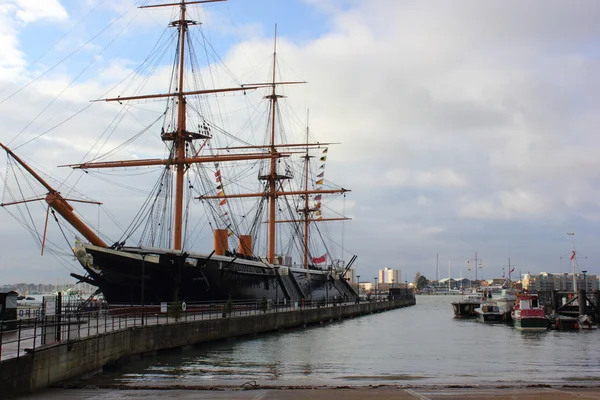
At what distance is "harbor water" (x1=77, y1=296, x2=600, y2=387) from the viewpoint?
19.6m

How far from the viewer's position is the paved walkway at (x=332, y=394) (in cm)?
1439

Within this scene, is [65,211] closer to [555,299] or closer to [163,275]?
[163,275]

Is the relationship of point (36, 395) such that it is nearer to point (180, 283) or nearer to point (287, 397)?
point (287, 397)

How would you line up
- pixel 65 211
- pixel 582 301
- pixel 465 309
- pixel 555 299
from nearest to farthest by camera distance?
1. pixel 65 211
2. pixel 582 301
3. pixel 555 299
4. pixel 465 309

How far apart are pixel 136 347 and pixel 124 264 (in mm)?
14744

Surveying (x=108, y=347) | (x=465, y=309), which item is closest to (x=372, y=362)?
(x=108, y=347)

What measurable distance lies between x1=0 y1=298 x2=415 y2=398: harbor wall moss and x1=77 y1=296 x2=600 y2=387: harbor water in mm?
511

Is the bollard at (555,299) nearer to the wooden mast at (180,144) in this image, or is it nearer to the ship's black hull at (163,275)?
the ship's black hull at (163,275)

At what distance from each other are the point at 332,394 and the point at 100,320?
1665 cm

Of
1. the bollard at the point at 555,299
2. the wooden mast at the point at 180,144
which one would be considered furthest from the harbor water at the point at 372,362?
the bollard at the point at 555,299

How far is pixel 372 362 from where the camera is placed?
27266 millimetres

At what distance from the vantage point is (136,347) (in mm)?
24062

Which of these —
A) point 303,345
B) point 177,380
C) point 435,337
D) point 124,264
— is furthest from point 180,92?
point 177,380

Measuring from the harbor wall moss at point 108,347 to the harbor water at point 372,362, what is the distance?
51 centimetres
